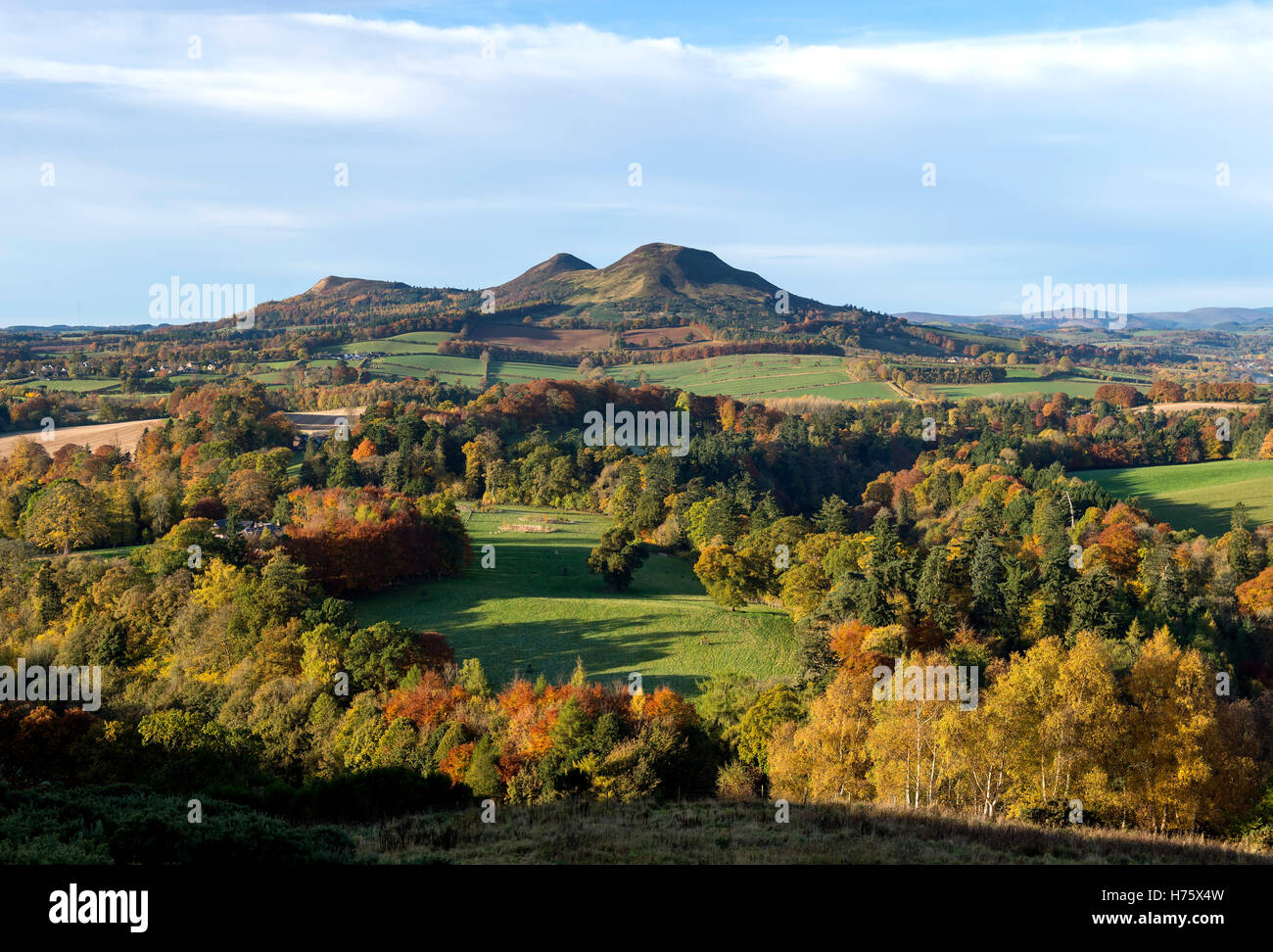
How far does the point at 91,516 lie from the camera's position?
67312 mm

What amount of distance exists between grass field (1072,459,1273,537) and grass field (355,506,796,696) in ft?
174

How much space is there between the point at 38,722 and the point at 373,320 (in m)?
168

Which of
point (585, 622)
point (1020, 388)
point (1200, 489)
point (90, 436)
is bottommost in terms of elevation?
point (585, 622)

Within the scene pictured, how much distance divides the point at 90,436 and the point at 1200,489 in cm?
12306

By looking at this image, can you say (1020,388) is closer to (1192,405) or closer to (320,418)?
(1192,405)

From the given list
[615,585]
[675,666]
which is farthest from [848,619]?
[615,585]

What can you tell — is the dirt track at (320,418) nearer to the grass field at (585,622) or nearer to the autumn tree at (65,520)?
the autumn tree at (65,520)

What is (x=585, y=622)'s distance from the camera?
53.2 meters

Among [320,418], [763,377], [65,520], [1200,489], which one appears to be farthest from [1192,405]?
[65,520]

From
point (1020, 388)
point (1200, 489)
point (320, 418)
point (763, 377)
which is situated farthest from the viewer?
point (763, 377)

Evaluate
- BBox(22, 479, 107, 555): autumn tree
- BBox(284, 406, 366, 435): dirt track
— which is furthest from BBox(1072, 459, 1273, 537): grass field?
BBox(22, 479, 107, 555): autumn tree

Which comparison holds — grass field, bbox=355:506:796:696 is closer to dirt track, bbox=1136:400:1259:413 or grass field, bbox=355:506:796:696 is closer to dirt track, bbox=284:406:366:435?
dirt track, bbox=284:406:366:435

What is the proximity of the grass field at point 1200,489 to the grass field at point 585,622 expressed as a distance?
5294cm

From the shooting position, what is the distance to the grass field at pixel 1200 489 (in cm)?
8519
